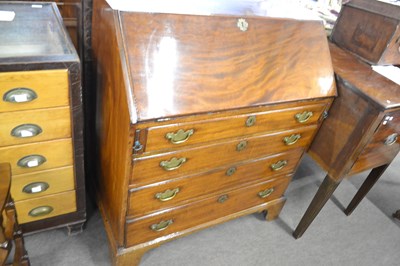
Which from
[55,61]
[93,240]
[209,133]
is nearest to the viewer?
[55,61]

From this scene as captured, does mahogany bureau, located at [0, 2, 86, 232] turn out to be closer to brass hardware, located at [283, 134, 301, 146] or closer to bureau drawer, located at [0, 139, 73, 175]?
bureau drawer, located at [0, 139, 73, 175]

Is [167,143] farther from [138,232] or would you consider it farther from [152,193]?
[138,232]

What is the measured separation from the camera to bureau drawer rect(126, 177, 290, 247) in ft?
4.50

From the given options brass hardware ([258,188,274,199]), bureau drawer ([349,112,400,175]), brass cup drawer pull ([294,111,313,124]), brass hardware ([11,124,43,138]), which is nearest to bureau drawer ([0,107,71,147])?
brass hardware ([11,124,43,138])

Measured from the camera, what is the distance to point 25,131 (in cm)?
112

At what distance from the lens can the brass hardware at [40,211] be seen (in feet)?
4.60

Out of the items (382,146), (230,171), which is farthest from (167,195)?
(382,146)

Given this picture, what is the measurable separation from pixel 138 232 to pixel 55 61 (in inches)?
30.8

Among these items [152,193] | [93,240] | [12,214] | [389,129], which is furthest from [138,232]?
[389,129]

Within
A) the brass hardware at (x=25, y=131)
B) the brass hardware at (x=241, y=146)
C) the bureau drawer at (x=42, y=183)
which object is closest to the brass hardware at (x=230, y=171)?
the brass hardware at (x=241, y=146)

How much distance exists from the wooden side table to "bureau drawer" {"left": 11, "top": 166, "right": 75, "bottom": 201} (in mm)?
1173

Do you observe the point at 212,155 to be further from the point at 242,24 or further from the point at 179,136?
the point at 242,24

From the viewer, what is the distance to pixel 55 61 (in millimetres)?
1011

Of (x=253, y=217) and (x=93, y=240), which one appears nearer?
(x=93, y=240)
